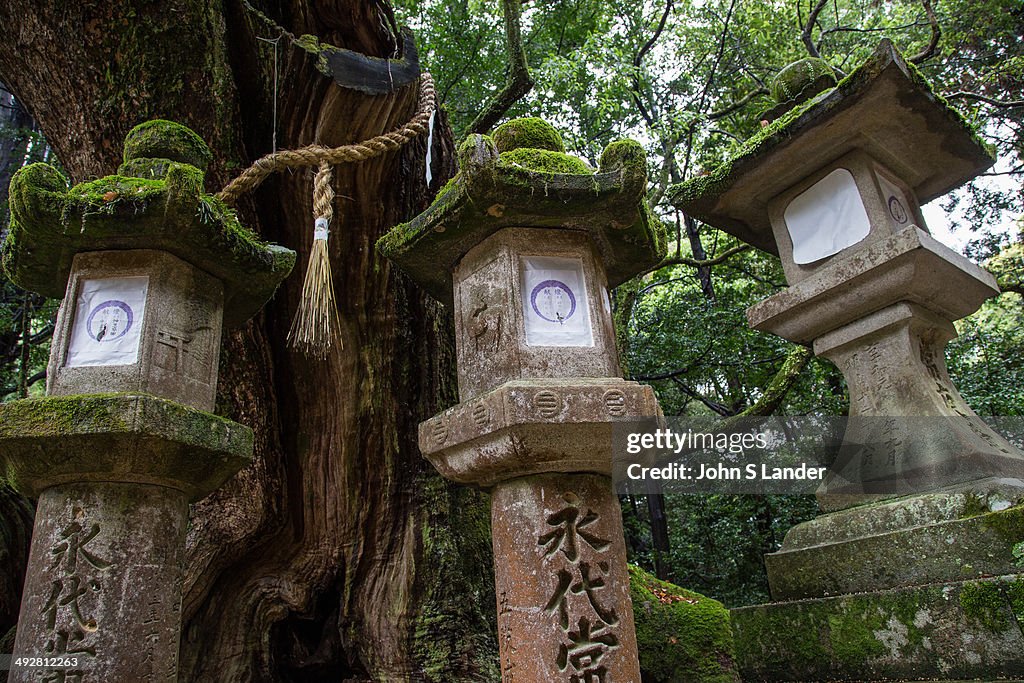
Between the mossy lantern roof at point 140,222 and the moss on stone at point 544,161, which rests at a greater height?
the moss on stone at point 544,161

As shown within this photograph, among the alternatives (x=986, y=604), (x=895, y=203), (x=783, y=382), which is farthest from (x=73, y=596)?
(x=783, y=382)

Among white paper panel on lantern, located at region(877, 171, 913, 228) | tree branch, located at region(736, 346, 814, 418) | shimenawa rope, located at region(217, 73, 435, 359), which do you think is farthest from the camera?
tree branch, located at region(736, 346, 814, 418)

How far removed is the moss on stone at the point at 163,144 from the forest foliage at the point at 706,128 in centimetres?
295

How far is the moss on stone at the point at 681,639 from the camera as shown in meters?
3.95

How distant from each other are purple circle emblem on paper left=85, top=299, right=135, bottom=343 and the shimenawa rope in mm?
637

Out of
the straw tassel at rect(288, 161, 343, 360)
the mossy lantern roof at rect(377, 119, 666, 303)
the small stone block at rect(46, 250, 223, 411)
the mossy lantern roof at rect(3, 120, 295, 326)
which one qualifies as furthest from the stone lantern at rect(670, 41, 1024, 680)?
the small stone block at rect(46, 250, 223, 411)

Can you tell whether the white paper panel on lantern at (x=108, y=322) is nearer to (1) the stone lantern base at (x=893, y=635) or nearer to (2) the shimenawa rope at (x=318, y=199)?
(2) the shimenawa rope at (x=318, y=199)

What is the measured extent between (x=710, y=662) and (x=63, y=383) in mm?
3667

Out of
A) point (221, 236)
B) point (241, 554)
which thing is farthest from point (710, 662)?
point (221, 236)

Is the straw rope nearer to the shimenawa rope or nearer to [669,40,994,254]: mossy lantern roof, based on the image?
the shimenawa rope

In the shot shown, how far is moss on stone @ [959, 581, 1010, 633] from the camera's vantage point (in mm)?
2592

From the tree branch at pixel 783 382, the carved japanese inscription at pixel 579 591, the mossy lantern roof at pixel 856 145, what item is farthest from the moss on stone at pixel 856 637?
the tree branch at pixel 783 382

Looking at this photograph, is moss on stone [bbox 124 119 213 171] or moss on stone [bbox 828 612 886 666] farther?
moss on stone [bbox 124 119 213 171]

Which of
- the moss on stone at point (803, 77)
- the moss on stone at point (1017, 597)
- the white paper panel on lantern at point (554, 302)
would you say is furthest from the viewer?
the moss on stone at point (803, 77)
